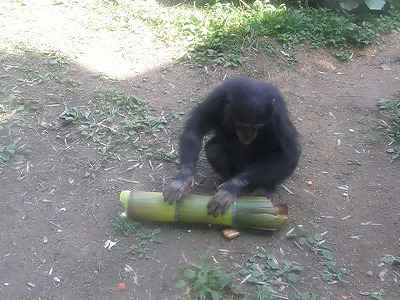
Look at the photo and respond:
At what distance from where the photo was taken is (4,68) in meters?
6.65

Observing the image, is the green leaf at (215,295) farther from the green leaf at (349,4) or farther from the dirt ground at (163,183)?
the green leaf at (349,4)

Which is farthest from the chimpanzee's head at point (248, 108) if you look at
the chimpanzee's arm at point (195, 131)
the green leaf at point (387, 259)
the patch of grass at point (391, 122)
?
the patch of grass at point (391, 122)

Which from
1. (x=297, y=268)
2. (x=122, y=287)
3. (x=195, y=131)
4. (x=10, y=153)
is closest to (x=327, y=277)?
(x=297, y=268)

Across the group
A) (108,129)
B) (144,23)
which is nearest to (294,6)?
(144,23)

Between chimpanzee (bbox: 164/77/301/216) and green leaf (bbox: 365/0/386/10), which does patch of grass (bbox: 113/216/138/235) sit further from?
green leaf (bbox: 365/0/386/10)

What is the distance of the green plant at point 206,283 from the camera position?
404cm

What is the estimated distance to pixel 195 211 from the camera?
4.62 metres

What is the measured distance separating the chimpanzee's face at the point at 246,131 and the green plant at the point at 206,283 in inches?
46.0

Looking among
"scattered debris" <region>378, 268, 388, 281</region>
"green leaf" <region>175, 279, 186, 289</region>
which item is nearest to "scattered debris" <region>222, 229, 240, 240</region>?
"green leaf" <region>175, 279, 186, 289</region>

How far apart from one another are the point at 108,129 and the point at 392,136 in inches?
123

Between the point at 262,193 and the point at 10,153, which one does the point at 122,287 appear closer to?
the point at 262,193

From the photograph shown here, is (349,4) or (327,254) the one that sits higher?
(349,4)

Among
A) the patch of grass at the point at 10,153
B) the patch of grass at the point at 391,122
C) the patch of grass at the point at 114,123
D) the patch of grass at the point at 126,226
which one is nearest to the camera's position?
the patch of grass at the point at 126,226

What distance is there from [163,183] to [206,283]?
1.39 metres
